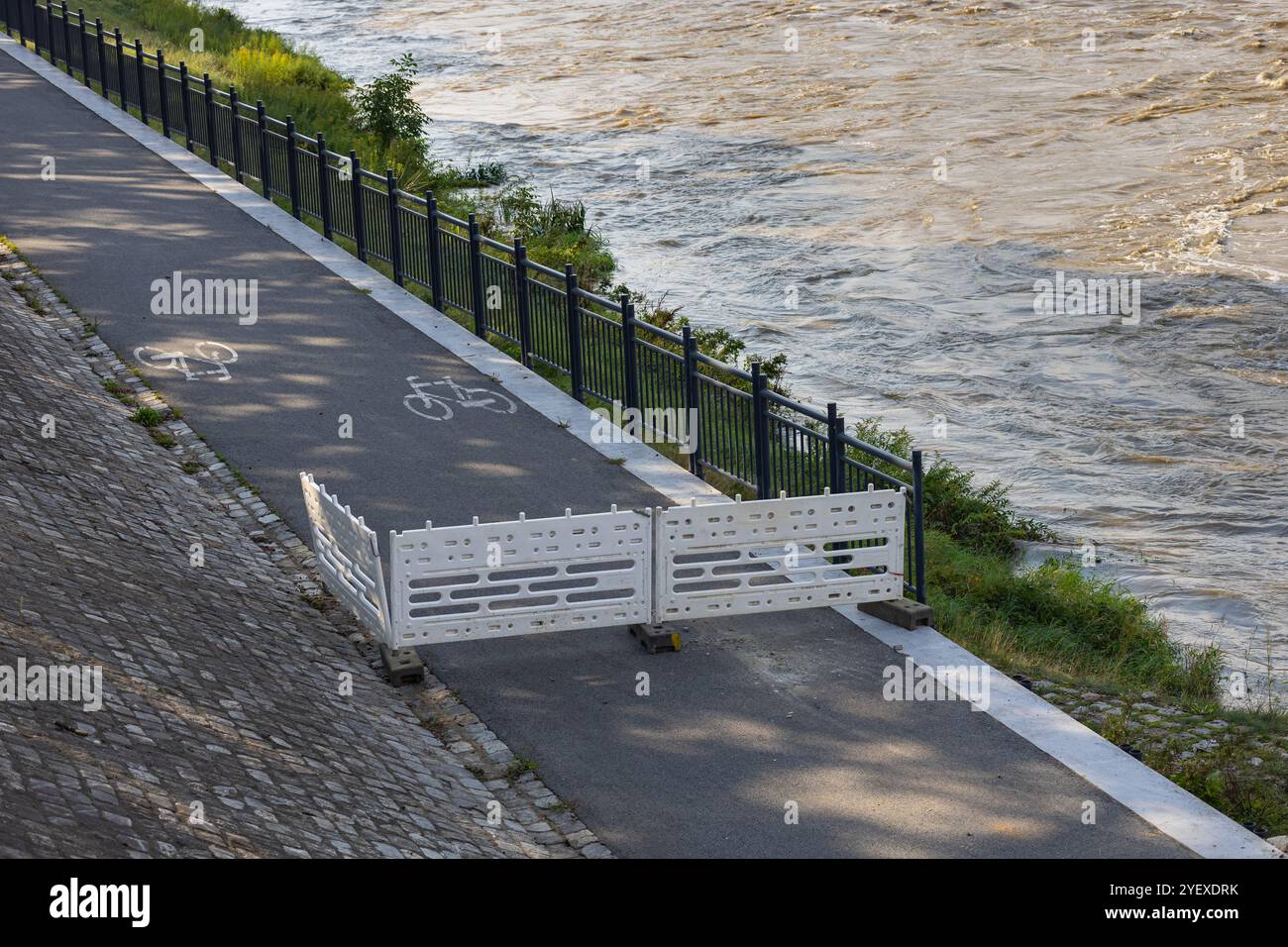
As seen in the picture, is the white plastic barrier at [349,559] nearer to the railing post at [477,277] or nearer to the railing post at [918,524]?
the railing post at [918,524]

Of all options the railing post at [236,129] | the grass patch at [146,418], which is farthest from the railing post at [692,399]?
the railing post at [236,129]

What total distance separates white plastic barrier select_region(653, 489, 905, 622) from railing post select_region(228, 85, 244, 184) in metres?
15.0

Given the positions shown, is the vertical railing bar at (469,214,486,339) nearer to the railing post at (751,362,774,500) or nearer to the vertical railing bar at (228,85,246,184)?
the railing post at (751,362,774,500)

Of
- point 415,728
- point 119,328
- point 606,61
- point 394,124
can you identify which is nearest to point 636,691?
point 415,728

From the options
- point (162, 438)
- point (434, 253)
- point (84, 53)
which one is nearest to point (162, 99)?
point (84, 53)

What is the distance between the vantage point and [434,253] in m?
18.5

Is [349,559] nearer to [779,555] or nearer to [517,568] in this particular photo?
[517,568]

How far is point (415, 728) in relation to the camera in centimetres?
987

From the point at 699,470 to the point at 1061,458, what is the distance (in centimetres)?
793

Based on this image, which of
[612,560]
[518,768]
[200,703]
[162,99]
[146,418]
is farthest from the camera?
[162,99]

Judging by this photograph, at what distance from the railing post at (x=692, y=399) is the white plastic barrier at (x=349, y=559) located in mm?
3695

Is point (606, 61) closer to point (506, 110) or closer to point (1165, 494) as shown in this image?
point (506, 110)

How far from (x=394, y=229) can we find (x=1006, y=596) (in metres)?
9.60
